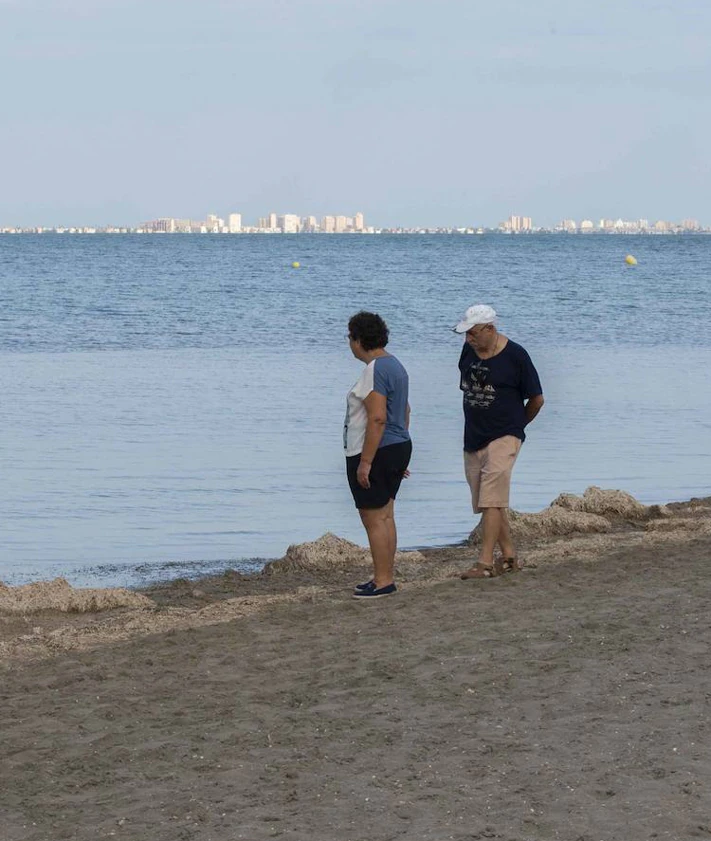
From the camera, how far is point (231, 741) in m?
5.00

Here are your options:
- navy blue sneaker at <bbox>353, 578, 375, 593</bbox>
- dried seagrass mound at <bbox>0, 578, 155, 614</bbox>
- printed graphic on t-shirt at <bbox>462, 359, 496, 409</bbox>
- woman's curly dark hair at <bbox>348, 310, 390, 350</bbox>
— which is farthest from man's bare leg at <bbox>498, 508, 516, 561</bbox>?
dried seagrass mound at <bbox>0, 578, 155, 614</bbox>

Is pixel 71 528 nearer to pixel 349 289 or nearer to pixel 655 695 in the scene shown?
pixel 655 695

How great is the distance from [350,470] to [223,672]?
1.73 metres

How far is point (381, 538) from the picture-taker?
7.40 metres

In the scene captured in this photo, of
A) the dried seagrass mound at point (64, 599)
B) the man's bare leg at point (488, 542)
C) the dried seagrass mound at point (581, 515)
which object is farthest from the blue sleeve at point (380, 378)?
the dried seagrass mound at point (581, 515)

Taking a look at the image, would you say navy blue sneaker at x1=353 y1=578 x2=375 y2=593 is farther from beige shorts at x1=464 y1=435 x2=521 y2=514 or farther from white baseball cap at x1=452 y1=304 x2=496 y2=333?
white baseball cap at x1=452 y1=304 x2=496 y2=333

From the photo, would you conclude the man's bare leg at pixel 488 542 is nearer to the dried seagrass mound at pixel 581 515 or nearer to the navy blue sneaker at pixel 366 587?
the navy blue sneaker at pixel 366 587

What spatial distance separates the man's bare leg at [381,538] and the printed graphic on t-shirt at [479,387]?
0.71 metres

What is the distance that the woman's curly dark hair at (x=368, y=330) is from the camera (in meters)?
7.14

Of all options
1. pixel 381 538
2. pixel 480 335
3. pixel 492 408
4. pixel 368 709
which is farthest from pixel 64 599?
pixel 368 709

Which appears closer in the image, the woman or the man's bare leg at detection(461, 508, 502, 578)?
the woman

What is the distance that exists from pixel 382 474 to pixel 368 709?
214 centimetres

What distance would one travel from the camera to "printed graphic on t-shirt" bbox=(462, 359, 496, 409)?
24.4 ft

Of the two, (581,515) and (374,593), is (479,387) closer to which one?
(374,593)
